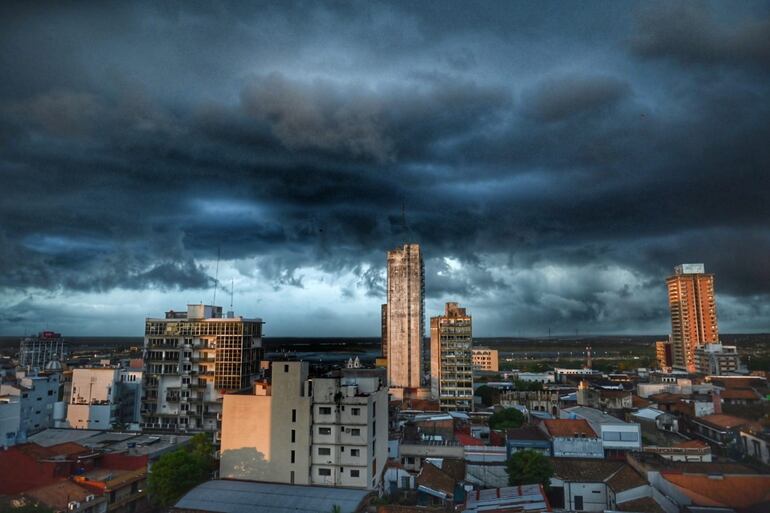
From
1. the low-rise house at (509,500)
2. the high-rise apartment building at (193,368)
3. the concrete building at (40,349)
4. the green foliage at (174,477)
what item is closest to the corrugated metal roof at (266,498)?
the green foliage at (174,477)

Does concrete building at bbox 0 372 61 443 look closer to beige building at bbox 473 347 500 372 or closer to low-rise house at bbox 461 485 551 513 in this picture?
low-rise house at bbox 461 485 551 513

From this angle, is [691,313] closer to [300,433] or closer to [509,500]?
[509,500]

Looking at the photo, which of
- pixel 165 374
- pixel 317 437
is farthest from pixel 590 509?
pixel 165 374

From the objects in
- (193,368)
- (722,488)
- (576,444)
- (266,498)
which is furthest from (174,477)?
(722,488)

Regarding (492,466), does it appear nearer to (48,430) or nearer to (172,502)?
(172,502)

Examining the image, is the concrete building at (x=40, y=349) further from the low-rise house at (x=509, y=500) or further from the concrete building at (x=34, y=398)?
the low-rise house at (x=509, y=500)

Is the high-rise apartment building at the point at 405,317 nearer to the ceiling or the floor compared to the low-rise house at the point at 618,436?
nearer to the ceiling

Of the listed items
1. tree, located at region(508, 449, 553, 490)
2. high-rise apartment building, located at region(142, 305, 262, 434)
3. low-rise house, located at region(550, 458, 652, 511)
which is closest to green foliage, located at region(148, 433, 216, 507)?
high-rise apartment building, located at region(142, 305, 262, 434)
